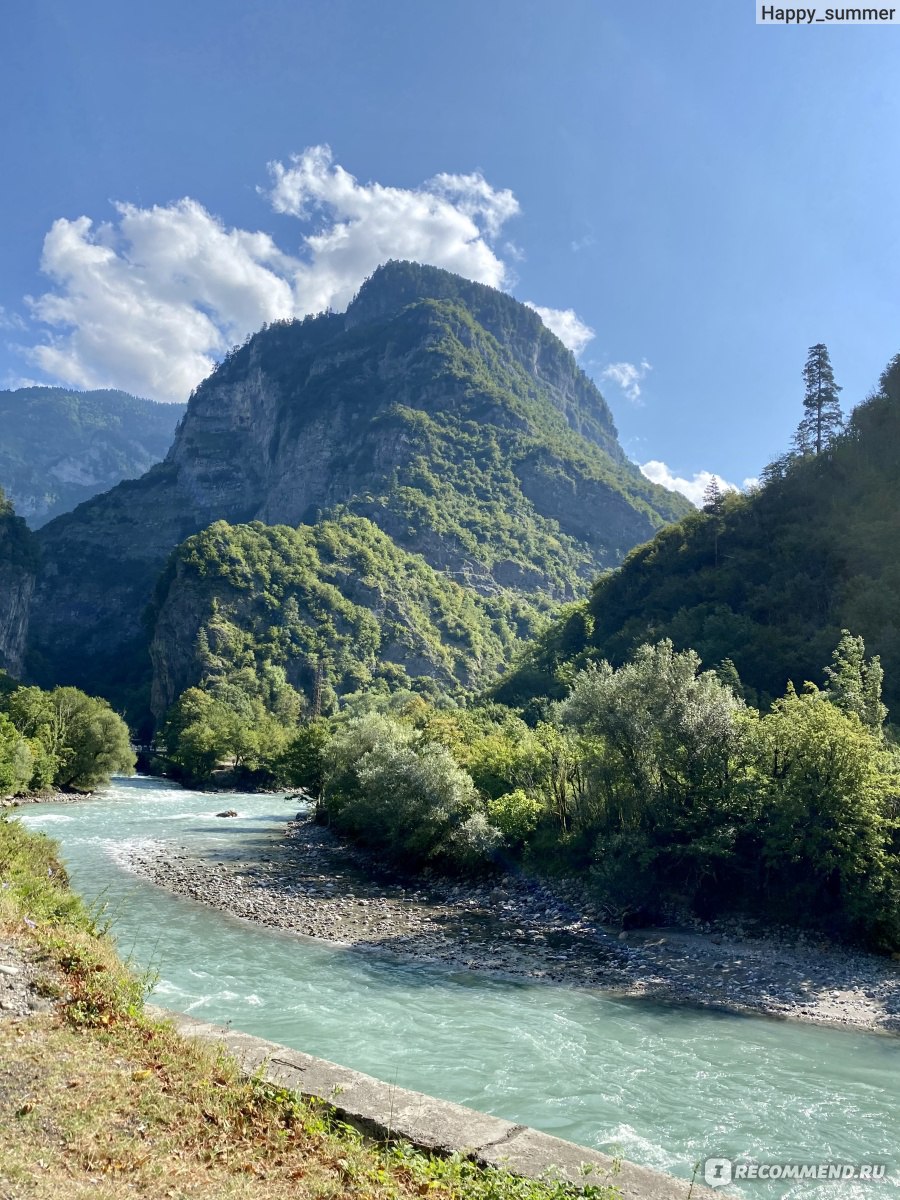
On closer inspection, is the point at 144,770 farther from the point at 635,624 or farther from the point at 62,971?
the point at 62,971

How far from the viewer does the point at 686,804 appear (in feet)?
104

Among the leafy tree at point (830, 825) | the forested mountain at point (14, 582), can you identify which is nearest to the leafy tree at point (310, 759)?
the leafy tree at point (830, 825)

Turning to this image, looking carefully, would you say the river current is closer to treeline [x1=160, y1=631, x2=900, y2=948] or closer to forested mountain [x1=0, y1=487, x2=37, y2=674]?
treeline [x1=160, y1=631, x2=900, y2=948]

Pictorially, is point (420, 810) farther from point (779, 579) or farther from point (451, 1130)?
point (779, 579)

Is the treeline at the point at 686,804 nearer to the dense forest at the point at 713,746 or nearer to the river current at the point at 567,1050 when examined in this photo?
the dense forest at the point at 713,746

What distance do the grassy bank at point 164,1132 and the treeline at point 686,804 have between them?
25.3 meters

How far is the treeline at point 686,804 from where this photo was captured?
27.2 metres

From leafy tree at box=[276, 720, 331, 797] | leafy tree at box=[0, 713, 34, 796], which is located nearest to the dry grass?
leafy tree at box=[276, 720, 331, 797]

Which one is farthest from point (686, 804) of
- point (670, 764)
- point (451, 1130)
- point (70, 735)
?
point (70, 735)

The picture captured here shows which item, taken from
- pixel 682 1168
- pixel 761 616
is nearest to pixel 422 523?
pixel 761 616

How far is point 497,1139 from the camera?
6922 mm

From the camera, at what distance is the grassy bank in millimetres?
5684

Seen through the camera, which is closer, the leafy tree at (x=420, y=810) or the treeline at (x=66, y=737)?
the leafy tree at (x=420, y=810)

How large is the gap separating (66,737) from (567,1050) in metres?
69.9
